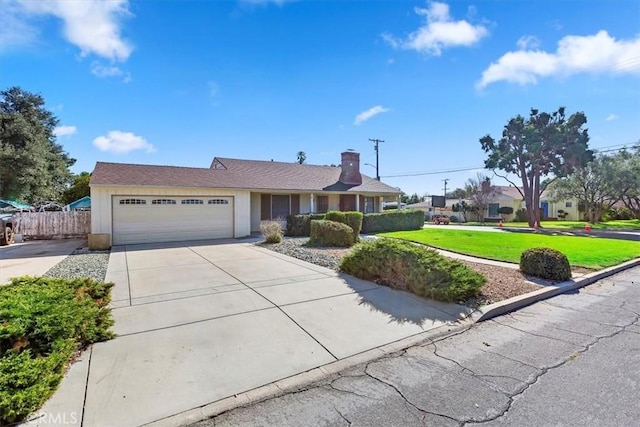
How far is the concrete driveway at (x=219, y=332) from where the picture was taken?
2955 millimetres

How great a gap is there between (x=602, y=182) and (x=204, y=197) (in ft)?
105

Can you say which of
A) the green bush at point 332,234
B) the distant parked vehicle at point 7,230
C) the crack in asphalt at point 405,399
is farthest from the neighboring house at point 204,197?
the crack in asphalt at point 405,399

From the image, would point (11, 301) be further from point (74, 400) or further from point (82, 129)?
point (82, 129)

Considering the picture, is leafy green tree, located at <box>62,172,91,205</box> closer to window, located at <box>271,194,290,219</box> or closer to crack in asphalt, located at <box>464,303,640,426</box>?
window, located at <box>271,194,290,219</box>

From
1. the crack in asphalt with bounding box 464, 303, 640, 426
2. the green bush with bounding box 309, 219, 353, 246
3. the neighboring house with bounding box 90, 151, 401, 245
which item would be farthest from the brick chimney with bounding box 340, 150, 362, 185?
the crack in asphalt with bounding box 464, 303, 640, 426

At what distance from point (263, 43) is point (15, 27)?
689 centimetres

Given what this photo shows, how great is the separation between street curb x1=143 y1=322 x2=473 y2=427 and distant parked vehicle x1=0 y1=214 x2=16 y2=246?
16.9 meters

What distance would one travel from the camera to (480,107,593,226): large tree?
77.3 feet

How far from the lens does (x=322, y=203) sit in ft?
68.8

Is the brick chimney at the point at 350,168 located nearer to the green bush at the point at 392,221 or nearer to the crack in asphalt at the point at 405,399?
the green bush at the point at 392,221

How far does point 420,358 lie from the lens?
149 inches

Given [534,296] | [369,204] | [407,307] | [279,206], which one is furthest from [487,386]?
[369,204]

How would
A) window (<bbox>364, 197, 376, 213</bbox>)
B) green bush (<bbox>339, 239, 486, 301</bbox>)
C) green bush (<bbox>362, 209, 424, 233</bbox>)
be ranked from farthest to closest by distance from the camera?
window (<bbox>364, 197, 376, 213</bbox>), green bush (<bbox>362, 209, 424, 233</bbox>), green bush (<bbox>339, 239, 486, 301</bbox>)

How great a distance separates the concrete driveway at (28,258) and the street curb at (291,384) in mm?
7320
